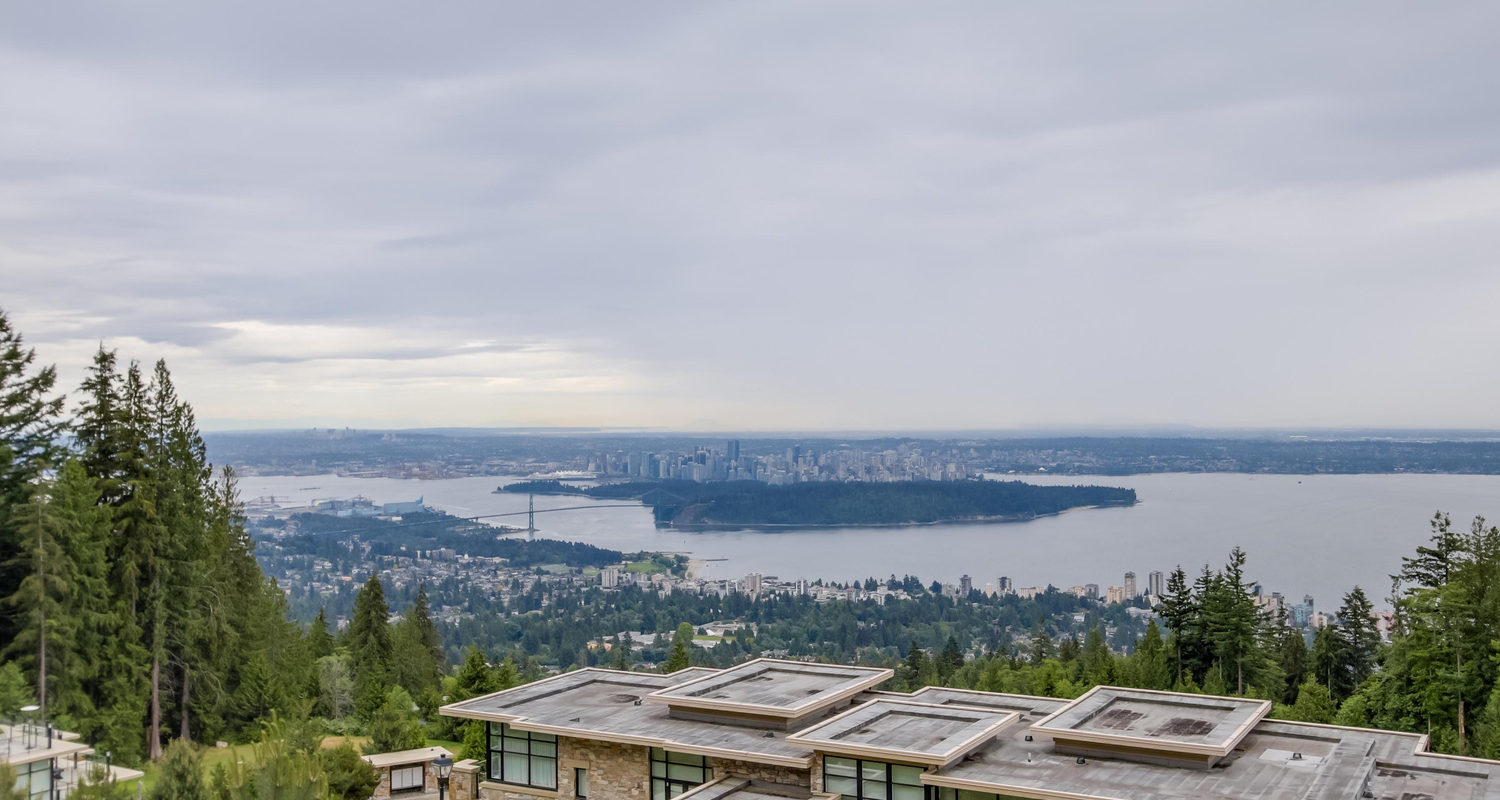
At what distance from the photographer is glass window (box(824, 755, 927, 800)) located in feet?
46.2

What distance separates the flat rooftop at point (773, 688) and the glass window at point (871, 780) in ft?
6.40

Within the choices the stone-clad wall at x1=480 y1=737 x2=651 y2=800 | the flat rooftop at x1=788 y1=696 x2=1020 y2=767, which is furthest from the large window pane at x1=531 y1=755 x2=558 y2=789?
the flat rooftop at x1=788 y1=696 x2=1020 y2=767

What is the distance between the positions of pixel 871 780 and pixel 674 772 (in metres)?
3.44

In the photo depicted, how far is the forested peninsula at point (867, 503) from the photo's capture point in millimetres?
140375

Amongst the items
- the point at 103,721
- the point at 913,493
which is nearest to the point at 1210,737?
the point at 103,721

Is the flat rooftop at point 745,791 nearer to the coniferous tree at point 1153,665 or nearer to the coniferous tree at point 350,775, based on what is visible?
the coniferous tree at point 350,775

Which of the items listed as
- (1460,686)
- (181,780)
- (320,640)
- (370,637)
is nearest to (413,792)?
(181,780)

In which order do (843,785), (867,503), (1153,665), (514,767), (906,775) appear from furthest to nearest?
(867,503) → (1153,665) → (514,767) → (843,785) → (906,775)

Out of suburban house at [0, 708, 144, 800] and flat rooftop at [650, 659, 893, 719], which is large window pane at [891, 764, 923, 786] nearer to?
flat rooftop at [650, 659, 893, 719]

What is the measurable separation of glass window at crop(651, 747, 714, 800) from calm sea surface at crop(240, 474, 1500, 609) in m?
69.4

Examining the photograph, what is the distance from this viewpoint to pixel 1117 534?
389 feet

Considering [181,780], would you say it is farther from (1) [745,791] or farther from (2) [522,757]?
(1) [745,791]

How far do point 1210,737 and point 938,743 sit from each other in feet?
12.3

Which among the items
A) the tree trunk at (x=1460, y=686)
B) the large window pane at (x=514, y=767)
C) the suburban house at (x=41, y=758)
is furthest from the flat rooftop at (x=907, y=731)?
the tree trunk at (x=1460, y=686)
